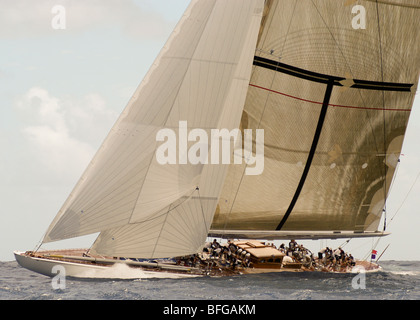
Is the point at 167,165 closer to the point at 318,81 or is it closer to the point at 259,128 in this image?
the point at 259,128

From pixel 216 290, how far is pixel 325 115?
26.4ft

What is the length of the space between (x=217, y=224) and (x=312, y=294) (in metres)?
4.64

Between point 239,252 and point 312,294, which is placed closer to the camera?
point 312,294

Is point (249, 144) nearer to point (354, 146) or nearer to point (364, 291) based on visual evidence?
point (354, 146)

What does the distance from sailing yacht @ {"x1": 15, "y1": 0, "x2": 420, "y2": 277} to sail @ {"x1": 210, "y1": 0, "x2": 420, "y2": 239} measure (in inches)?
1.6

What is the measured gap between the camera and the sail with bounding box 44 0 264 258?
66.4 ft

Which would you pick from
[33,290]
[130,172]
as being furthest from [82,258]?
[130,172]

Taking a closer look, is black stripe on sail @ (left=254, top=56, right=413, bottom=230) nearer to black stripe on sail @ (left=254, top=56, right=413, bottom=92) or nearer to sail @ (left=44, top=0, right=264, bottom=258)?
black stripe on sail @ (left=254, top=56, right=413, bottom=92)

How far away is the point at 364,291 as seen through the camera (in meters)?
22.4

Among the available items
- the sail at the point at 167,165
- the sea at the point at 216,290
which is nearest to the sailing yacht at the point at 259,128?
the sail at the point at 167,165

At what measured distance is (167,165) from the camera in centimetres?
2052

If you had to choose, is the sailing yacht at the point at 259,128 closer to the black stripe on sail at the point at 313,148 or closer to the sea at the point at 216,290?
the black stripe on sail at the point at 313,148

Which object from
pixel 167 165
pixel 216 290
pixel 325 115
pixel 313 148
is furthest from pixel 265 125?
pixel 216 290
